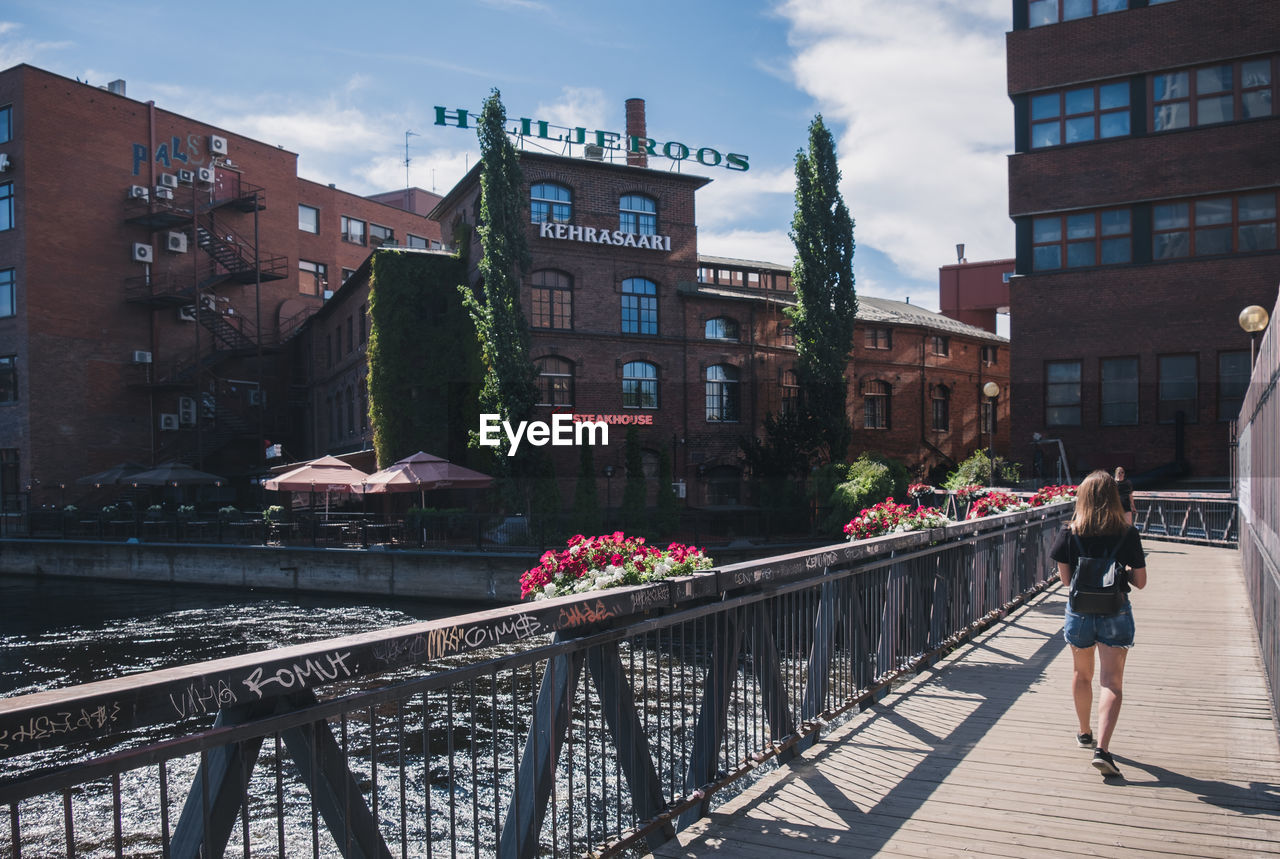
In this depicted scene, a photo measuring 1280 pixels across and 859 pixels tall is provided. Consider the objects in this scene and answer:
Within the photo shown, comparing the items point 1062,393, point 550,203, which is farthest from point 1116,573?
point 550,203

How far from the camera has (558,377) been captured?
33.9 m

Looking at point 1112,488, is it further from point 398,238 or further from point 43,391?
point 398,238

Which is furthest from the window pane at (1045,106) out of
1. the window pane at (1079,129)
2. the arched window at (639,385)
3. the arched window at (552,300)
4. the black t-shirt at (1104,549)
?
the black t-shirt at (1104,549)

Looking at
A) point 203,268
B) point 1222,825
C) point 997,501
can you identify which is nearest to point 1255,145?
point 997,501

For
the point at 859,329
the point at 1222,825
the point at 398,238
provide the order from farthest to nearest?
the point at 398,238, the point at 859,329, the point at 1222,825

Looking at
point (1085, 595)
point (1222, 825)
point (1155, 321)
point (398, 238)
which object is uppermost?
point (398, 238)

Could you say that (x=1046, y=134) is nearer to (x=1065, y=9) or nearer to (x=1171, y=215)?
(x=1065, y=9)

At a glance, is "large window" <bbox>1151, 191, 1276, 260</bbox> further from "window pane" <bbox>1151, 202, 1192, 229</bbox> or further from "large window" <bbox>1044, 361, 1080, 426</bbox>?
"large window" <bbox>1044, 361, 1080, 426</bbox>

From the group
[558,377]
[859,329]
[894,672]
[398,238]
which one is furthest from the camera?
[398,238]

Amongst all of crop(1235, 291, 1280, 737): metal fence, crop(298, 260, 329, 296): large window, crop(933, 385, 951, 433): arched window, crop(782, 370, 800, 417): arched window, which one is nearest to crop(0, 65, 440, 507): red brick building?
crop(298, 260, 329, 296): large window

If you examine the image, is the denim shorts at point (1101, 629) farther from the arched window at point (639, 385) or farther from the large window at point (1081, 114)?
the large window at point (1081, 114)

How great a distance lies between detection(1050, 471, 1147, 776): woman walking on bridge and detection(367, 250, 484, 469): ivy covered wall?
96.5 feet

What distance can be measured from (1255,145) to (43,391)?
1825 inches

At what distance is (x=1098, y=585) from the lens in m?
5.65
